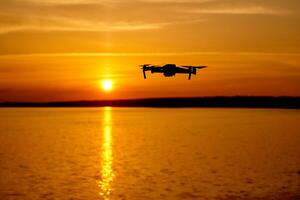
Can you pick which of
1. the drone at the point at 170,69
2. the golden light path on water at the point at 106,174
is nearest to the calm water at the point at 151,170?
the golden light path on water at the point at 106,174

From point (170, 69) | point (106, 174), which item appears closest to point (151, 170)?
point (106, 174)

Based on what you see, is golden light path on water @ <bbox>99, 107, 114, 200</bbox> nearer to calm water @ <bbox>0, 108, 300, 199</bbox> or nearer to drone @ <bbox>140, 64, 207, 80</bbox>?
calm water @ <bbox>0, 108, 300, 199</bbox>

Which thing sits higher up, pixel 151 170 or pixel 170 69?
pixel 170 69

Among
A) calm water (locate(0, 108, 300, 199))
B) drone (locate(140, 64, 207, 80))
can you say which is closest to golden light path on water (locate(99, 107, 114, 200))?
calm water (locate(0, 108, 300, 199))

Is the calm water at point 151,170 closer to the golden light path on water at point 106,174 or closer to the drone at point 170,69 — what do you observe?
the golden light path on water at point 106,174

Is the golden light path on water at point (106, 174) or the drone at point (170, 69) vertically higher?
the drone at point (170, 69)

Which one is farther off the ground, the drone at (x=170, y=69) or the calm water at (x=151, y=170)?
the drone at (x=170, y=69)

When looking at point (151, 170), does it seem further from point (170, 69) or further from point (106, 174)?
point (170, 69)

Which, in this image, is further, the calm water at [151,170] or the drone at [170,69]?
the calm water at [151,170]

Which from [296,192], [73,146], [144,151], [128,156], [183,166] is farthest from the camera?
[73,146]

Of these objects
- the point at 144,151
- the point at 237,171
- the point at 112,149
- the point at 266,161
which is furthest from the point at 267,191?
the point at 112,149

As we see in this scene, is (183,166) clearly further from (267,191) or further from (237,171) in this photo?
(267,191)
